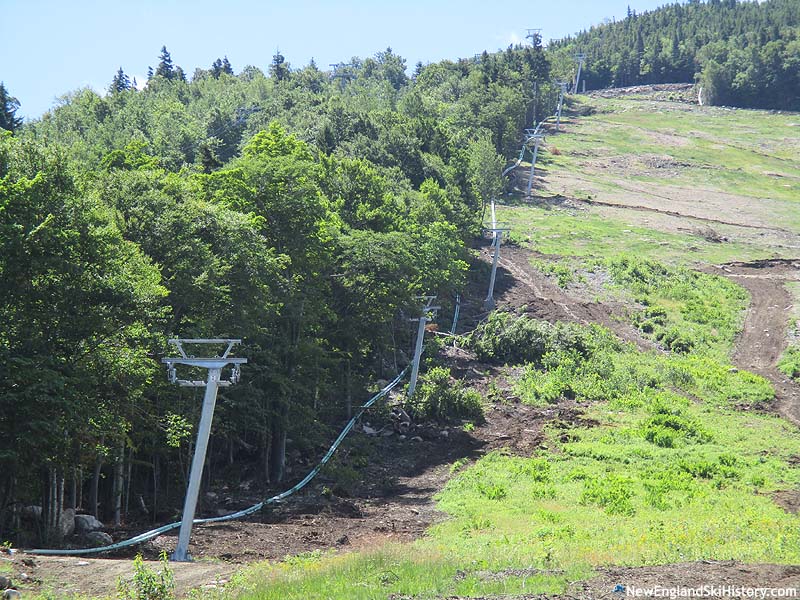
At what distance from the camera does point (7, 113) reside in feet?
293

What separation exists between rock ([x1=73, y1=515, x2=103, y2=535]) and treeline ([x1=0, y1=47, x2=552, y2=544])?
99 centimetres

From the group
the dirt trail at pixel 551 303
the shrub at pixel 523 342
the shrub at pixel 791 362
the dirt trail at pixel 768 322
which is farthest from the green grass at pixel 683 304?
the shrub at pixel 523 342

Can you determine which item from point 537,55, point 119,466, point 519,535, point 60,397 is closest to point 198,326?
point 119,466

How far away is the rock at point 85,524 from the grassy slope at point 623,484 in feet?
22.7

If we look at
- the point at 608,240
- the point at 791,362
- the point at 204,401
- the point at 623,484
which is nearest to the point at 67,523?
the point at 204,401

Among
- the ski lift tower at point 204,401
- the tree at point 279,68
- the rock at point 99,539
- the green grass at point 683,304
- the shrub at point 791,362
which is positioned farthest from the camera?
the tree at point 279,68

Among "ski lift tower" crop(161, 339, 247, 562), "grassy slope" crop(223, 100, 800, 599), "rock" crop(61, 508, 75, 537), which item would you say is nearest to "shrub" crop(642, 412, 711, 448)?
"grassy slope" crop(223, 100, 800, 599)

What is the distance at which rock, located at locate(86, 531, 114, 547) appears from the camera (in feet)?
77.3

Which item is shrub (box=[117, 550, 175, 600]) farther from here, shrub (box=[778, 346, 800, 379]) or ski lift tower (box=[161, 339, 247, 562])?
shrub (box=[778, 346, 800, 379])

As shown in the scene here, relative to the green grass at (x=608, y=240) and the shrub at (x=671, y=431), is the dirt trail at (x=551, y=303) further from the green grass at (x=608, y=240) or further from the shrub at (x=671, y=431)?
the shrub at (x=671, y=431)

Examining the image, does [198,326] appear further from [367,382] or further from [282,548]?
[367,382]

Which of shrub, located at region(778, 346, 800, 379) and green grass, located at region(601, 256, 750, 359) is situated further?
green grass, located at region(601, 256, 750, 359)

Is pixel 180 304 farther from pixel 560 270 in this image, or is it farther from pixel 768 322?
pixel 560 270

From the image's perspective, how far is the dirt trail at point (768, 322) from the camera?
47.0 m
